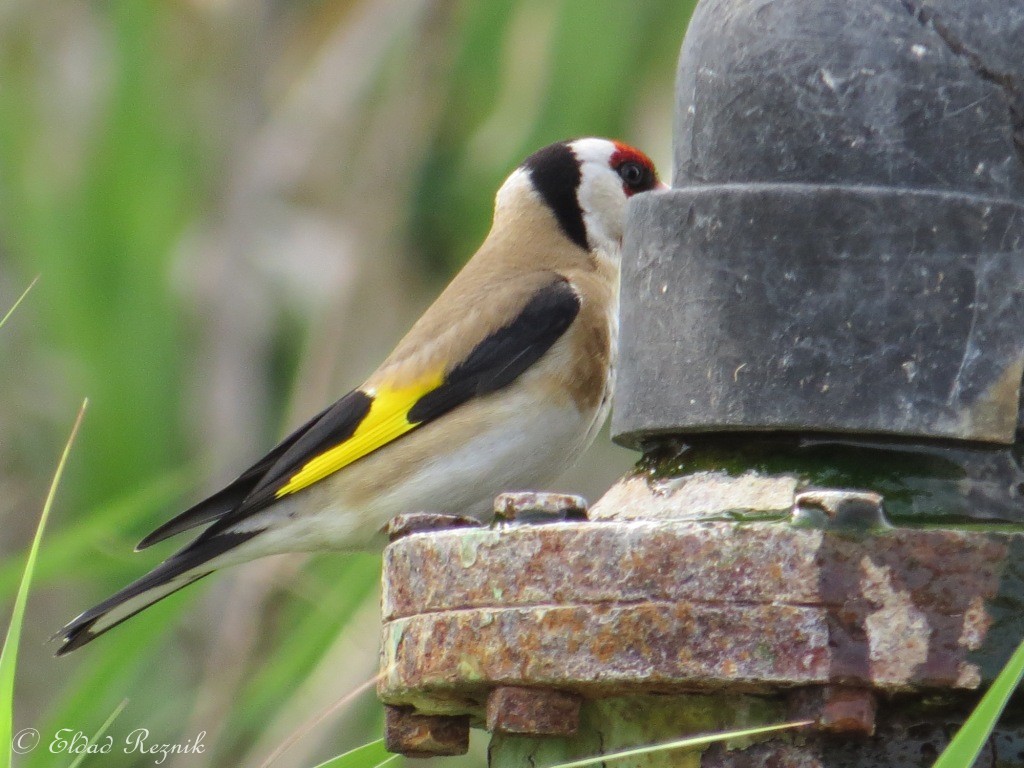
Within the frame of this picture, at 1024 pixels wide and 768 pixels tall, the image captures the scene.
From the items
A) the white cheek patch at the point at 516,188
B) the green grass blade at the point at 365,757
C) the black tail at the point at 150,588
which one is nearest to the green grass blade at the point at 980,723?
the green grass blade at the point at 365,757

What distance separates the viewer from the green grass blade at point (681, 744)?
5.08 ft

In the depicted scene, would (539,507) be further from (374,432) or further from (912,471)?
(374,432)

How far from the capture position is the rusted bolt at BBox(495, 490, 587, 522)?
174cm

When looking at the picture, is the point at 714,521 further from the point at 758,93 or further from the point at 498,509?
the point at 758,93

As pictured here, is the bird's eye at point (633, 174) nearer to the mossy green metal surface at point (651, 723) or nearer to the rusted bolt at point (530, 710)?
the mossy green metal surface at point (651, 723)

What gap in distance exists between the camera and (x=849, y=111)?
1831 mm

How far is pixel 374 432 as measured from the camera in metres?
4.21

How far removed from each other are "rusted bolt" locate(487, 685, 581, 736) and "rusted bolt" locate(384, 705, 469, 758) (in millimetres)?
249

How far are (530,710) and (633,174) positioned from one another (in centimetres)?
311

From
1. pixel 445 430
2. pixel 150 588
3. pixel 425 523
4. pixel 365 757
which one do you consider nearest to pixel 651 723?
pixel 425 523

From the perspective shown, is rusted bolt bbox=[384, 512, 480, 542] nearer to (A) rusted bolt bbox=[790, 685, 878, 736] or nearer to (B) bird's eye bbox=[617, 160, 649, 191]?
(A) rusted bolt bbox=[790, 685, 878, 736]

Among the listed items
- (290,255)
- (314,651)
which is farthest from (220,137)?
(314,651)

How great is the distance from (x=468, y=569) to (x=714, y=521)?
9.8 inches

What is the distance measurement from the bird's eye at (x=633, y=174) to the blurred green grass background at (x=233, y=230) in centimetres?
126
